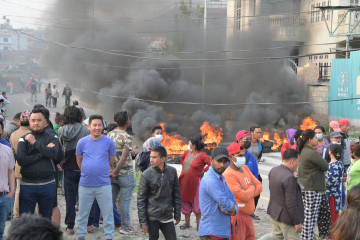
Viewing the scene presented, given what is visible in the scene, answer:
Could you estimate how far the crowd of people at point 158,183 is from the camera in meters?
4.80

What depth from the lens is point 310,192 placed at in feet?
19.5

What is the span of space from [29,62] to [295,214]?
37.9m

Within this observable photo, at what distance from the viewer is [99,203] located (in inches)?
216

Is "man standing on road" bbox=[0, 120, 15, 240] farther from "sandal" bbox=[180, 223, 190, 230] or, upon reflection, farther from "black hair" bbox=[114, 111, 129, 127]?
"sandal" bbox=[180, 223, 190, 230]

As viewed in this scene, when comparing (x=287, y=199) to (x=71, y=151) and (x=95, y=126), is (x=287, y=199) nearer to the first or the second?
(x=95, y=126)

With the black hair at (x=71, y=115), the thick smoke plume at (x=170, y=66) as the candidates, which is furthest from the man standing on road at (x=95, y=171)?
the thick smoke plume at (x=170, y=66)

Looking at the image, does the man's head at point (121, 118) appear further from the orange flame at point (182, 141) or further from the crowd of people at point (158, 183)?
the orange flame at point (182, 141)

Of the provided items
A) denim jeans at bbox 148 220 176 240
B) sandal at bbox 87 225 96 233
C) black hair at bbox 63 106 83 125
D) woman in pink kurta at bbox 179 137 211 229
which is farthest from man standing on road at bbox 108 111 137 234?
denim jeans at bbox 148 220 176 240

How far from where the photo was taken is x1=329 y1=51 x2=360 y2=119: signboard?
67.5ft

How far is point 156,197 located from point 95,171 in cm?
93

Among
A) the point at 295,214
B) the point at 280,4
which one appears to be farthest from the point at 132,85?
the point at 295,214

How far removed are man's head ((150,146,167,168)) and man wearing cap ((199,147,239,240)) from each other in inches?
24.1

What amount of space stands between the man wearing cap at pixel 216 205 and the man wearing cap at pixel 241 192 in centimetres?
26

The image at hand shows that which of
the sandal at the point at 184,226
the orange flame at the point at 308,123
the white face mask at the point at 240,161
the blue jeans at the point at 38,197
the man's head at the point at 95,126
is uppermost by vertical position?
the man's head at the point at 95,126
